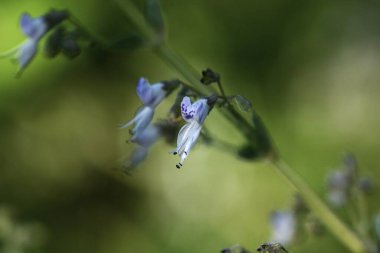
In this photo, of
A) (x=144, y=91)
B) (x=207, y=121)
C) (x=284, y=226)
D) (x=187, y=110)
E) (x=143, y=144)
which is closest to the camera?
(x=187, y=110)

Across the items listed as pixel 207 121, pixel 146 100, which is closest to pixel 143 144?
pixel 146 100

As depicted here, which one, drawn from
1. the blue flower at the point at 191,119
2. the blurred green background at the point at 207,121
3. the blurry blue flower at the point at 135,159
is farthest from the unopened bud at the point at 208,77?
the blurred green background at the point at 207,121

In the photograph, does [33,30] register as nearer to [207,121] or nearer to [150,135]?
[150,135]

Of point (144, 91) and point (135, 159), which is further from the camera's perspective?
point (135, 159)

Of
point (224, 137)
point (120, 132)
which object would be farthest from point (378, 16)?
point (120, 132)

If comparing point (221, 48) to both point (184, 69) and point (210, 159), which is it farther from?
point (184, 69)

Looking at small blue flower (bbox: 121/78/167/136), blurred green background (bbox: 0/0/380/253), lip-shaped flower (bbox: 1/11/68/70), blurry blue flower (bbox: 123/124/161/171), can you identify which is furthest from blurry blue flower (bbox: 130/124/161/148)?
blurred green background (bbox: 0/0/380/253)
